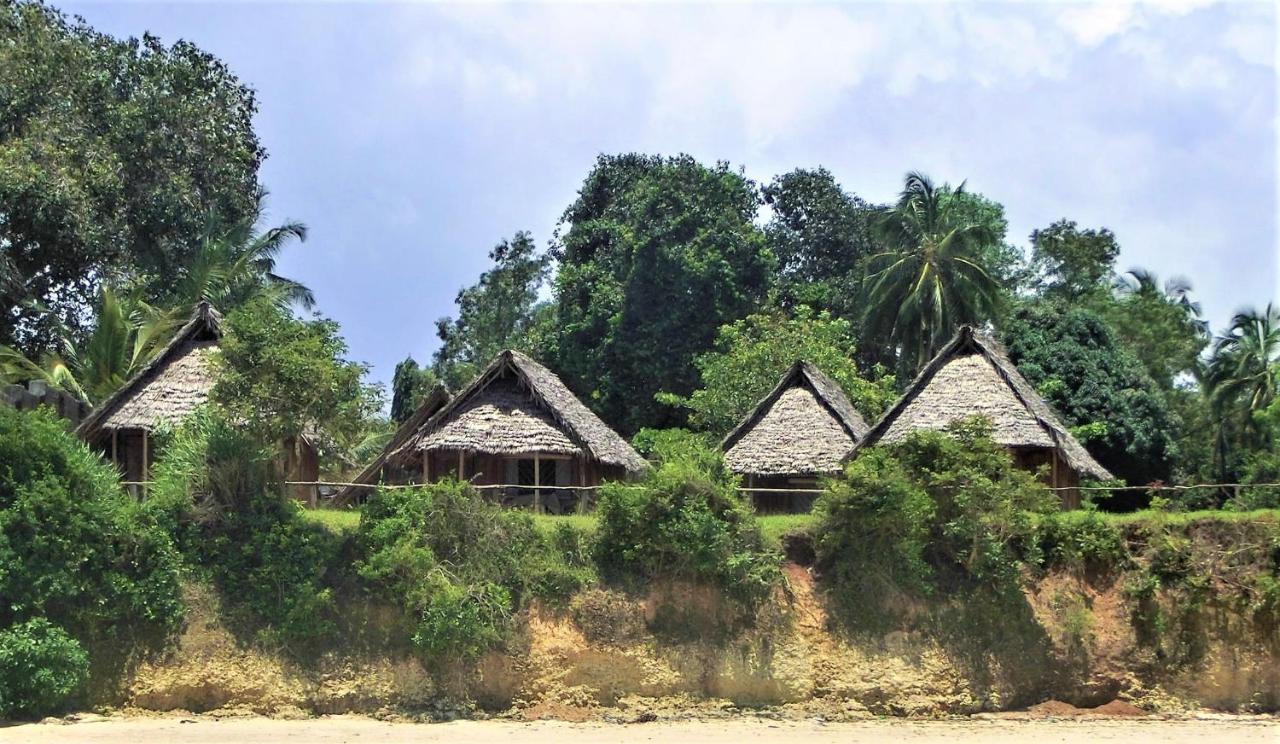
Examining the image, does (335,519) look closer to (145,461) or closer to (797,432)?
(145,461)

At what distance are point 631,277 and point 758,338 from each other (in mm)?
4150

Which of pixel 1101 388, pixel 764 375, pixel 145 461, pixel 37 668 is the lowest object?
pixel 37 668

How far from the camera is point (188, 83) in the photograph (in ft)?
106

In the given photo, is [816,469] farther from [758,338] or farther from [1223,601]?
[758,338]

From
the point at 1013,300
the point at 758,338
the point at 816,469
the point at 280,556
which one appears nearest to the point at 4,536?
the point at 280,556

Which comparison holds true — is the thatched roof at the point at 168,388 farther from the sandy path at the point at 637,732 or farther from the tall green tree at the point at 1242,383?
the tall green tree at the point at 1242,383

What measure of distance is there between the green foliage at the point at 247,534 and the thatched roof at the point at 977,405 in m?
10.4

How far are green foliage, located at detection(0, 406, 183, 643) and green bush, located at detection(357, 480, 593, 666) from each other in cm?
283

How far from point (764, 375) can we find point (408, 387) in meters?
18.1

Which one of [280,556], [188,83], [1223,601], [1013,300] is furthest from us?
[1013,300]

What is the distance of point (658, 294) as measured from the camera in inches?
1484

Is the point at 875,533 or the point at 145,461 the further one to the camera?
the point at 145,461

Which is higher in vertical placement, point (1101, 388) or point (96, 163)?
point (96, 163)

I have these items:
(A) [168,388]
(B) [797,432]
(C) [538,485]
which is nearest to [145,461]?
(A) [168,388]
